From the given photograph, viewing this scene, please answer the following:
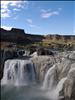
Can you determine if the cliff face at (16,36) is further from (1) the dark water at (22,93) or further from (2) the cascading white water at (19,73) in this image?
(1) the dark water at (22,93)

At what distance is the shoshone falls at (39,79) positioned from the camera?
1148 centimetres

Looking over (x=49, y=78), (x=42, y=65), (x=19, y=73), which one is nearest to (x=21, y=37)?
(x=19, y=73)

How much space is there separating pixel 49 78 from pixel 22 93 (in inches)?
73.6

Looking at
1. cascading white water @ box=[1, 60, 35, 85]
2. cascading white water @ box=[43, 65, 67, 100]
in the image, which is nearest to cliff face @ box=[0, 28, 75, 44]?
cascading white water @ box=[1, 60, 35, 85]

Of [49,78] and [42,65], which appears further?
[42,65]

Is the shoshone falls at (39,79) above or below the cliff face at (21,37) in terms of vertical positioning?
below

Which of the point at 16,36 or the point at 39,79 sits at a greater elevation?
the point at 16,36

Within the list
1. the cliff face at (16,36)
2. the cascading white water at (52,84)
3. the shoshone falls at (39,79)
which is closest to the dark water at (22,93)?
the shoshone falls at (39,79)

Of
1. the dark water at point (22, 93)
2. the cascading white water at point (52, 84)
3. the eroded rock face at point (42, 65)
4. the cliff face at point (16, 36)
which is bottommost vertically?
the dark water at point (22, 93)

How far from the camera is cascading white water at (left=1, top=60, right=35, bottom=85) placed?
16.2m

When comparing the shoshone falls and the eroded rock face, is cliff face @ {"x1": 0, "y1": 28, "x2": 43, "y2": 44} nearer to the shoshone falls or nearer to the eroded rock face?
the shoshone falls

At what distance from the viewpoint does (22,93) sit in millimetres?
13656

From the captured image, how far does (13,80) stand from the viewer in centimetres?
1656

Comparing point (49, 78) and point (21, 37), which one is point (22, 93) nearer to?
point (49, 78)
